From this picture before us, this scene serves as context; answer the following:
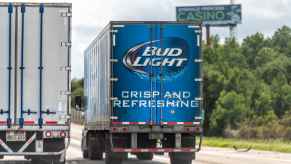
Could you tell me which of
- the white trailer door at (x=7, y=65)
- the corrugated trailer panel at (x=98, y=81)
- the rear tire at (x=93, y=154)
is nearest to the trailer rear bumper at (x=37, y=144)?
the white trailer door at (x=7, y=65)

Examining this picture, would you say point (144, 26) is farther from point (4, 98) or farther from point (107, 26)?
point (4, 98)

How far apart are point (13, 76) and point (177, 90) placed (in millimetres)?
5096

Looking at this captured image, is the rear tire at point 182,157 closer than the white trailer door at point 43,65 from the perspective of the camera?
No

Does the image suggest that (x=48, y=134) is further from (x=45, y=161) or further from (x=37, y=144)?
(x=45, y=161)

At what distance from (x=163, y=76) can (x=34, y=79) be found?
439 cm

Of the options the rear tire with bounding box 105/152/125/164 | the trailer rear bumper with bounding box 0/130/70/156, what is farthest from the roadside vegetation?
the trailer rear bumper with bounding box 0/130/70/156

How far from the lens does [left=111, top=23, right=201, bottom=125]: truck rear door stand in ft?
71.5

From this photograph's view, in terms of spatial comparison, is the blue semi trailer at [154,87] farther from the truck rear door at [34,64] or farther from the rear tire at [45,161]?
the truck rear door at [34,64]

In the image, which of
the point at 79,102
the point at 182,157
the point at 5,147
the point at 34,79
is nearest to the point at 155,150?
the point at 182,157

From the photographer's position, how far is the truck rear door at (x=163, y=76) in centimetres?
2178

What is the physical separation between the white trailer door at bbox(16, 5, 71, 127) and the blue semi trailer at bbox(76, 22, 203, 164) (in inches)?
115

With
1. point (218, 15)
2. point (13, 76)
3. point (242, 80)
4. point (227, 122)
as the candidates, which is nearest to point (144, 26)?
point (13, 76)

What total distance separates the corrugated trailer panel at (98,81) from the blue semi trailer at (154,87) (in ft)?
1.04

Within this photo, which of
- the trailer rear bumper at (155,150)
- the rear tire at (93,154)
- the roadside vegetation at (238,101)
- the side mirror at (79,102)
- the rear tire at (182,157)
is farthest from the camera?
the roadside vegetation at (238,101)
